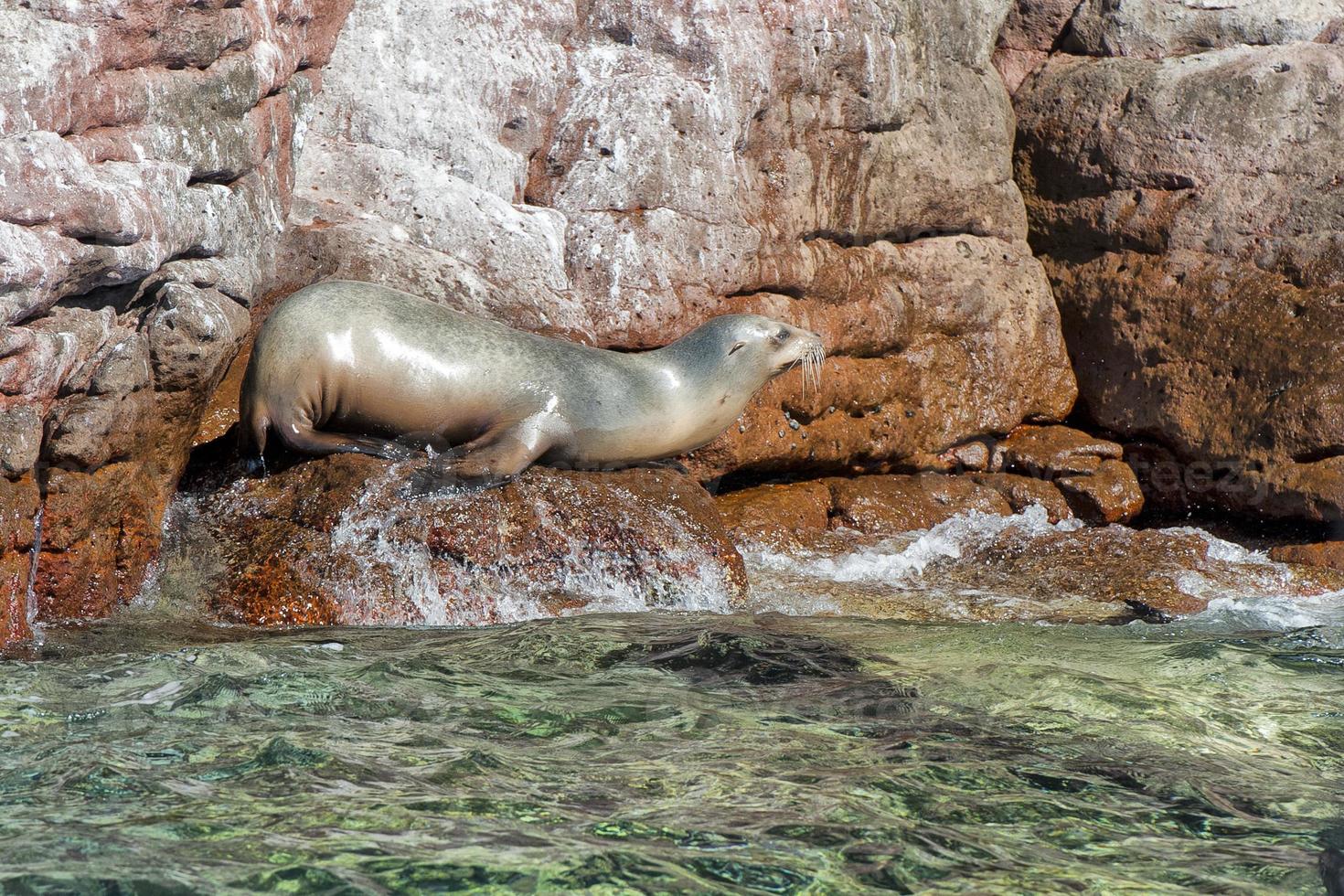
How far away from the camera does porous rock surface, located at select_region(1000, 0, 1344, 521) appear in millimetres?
7945

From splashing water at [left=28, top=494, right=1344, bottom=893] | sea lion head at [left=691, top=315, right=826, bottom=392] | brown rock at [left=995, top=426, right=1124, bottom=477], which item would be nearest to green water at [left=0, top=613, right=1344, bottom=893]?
splashing water at [left=28, top=494, right=1344, bottom=893]

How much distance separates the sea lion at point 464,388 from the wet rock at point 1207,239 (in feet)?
9.91

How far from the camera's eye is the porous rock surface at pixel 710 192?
6930mm

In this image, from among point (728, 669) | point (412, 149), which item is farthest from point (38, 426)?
point (412, 149)

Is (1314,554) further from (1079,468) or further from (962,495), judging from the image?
(962,495)

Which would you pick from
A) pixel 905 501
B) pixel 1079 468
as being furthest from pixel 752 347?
pixel 1079 468

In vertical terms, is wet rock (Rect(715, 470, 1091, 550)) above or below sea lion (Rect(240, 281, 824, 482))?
below

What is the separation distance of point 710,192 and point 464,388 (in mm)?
2005

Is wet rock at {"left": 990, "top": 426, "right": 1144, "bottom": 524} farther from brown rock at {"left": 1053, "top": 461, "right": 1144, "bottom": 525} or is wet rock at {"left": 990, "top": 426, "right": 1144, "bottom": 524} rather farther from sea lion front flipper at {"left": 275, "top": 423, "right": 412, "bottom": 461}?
sea lion front flipper at {"left": 275, "top": 423, "right": 412, "bottom": 461}

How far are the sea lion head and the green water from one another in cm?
214

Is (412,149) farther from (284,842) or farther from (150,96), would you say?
(284,842)

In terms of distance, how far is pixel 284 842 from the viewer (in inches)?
101

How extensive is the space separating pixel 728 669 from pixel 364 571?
1624 mm

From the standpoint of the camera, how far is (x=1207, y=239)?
8.30 m
